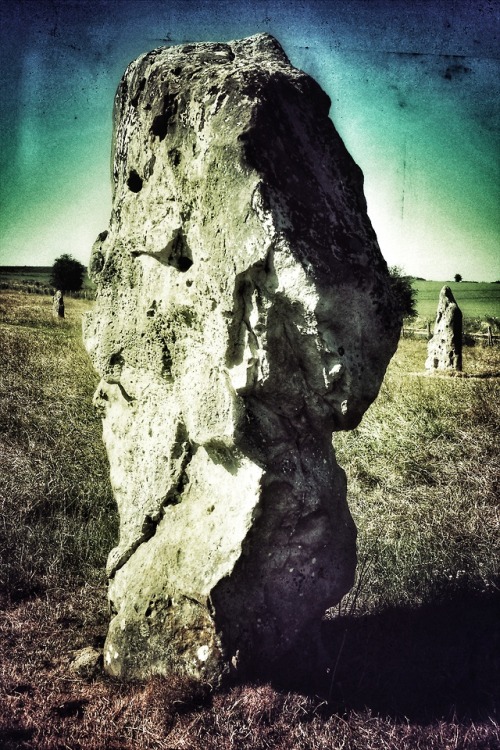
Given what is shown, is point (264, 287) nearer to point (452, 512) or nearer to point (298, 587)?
point (298, 587)

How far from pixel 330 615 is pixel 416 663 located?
2.03 ft

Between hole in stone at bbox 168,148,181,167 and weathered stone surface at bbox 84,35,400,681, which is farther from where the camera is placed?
hole in stone at bbox 168,148,181,167

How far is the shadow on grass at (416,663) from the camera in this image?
3.22 meters

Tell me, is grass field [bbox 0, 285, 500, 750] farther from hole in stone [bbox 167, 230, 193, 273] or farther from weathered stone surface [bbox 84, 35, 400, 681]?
hole in stone [bbox 167, 230, 193, 273]

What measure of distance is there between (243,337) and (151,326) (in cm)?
67

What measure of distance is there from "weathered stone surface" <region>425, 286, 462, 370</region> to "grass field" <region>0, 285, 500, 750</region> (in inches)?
251

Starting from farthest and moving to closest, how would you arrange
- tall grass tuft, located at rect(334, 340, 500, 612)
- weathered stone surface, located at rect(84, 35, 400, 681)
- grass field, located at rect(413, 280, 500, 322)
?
grass field, located at rect(413, 280, 500, 322), tall grass tuft, located at rect(334, 340, 500, 612), weathered stone surface, located at rect(84, 35, 400, 681)

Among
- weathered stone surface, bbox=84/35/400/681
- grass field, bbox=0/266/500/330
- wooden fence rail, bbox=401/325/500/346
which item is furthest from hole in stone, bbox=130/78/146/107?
grass field, bbox=0/266/500/330

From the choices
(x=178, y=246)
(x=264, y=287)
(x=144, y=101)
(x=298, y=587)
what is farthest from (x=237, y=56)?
(x=298, y=587)

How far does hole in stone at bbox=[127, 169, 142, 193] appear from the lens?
3453mm

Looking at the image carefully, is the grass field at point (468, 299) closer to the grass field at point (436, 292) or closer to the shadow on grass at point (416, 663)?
the grass field at point (436, 292)

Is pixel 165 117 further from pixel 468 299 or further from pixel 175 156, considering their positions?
pixel 468 299

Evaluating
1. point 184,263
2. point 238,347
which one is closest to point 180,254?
point 184,263

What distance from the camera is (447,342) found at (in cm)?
1395
